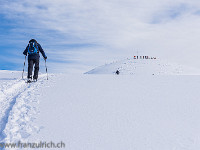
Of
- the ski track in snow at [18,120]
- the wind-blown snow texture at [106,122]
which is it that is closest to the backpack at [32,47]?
the ski track in snow at [18,120]

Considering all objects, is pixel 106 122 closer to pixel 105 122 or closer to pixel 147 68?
pixel 105 122

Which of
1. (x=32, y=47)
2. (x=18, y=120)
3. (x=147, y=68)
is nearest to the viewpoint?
(x=18, y=120)

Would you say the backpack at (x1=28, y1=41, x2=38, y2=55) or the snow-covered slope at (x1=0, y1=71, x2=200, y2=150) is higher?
the backpack at (x1=28, y1=41, x2=38, y2=55)

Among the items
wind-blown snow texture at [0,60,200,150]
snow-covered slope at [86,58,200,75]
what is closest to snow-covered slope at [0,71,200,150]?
wind-blown snow texture at [0,60,200,150]

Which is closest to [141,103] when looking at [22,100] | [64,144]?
[64,144]

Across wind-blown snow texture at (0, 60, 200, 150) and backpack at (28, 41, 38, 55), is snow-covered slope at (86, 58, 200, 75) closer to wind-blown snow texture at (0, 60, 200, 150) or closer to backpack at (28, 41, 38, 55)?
backpack at (28, 41, 38, 55)

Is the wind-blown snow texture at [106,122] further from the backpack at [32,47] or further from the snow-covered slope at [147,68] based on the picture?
the snow-covered slope at [147,68]

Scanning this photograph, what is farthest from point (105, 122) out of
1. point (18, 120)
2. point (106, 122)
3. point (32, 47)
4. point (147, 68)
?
point (147, 68)

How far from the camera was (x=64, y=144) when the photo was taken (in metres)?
3.27

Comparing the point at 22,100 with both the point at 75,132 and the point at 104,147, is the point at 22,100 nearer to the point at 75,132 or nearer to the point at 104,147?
the point at 75,132

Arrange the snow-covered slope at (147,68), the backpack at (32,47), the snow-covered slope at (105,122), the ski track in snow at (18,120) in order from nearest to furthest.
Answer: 1. the snow-covered slope at (105,122)
2. the ski track in snow at (18,120)
3. the backpack at (32,47)
4. the snow-covered slope at (147,68)

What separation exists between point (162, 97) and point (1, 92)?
18.0ft

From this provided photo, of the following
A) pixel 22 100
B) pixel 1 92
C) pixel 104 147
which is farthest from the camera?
pixel 1 92

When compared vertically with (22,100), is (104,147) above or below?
below
